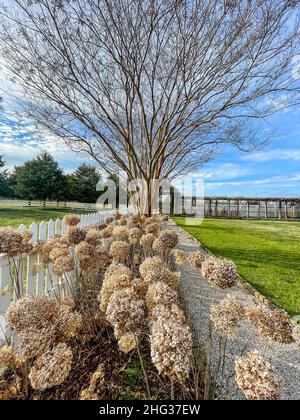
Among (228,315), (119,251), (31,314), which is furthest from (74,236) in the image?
(228,315)

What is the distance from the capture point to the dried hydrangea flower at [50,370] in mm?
800

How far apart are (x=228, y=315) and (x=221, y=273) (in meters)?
0.25

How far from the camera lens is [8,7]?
3.71 metres

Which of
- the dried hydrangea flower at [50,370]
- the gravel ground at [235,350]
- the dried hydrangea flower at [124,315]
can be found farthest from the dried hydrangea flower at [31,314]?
the gravel ground at [235,350]

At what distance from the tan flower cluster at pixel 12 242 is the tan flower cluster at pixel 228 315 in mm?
1369

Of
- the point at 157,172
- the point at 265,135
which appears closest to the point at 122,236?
the point at 157,172

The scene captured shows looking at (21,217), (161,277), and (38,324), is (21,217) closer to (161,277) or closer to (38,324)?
(161,277)

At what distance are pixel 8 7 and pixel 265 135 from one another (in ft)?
20.5

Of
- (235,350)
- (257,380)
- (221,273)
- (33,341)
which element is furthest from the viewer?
(235,350)

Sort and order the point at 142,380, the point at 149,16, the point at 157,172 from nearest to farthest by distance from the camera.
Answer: the point at 142,380 → the point at 149,16 → the point at 157,172

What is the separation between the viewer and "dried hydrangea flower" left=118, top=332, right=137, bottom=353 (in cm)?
102

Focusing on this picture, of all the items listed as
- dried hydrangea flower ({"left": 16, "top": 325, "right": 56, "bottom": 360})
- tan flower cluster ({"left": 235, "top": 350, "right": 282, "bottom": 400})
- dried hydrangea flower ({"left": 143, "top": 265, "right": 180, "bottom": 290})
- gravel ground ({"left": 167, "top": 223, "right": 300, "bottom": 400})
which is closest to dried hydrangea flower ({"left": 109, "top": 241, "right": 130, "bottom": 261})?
dried hydrangea flower ({"left": 143, "top": 265, "right": 180, "bottom": 290})

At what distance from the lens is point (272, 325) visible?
1081mm
